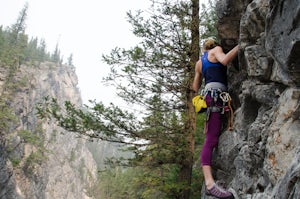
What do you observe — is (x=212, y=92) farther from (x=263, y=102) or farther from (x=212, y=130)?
(x=263, y=102)

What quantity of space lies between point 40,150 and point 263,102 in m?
47.9

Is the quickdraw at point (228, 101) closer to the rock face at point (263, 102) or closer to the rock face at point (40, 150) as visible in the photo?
the rock face at point (263, 102)

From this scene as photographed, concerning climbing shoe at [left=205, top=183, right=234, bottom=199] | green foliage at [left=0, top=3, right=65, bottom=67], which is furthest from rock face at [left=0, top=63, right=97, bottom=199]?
climbing shoe at [left=205, top=183, right=234, bottom=199]

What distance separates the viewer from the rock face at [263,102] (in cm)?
295

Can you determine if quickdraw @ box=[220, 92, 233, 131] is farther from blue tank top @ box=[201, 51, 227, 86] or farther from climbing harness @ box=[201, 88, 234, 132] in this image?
blue tank top @ box=[201, 51, 227, 86]

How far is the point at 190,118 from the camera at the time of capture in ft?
22.8

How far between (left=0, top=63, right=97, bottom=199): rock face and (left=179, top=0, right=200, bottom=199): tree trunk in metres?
13.8

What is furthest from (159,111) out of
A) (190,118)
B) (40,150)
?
(40,150)

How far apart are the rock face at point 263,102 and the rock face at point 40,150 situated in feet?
52.9

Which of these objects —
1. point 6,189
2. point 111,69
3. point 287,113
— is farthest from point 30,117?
point 287,113


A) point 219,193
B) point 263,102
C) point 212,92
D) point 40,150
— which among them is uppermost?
point 212,92

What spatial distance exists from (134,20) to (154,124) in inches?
115

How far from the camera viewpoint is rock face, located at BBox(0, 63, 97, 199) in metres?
42.1

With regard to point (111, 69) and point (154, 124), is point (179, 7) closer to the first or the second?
point (111, 69)
